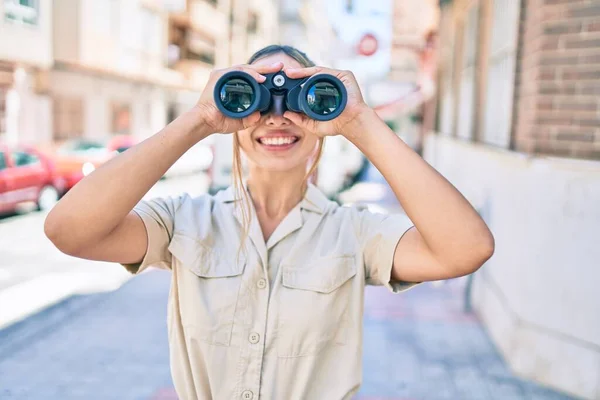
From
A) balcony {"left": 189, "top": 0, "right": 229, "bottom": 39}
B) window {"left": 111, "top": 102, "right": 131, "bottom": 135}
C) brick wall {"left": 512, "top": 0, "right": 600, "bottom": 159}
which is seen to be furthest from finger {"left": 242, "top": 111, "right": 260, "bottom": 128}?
balcony {"left": 189, "top": 0, "right": 229, "bottom": 39}

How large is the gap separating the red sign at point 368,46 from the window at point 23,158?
6.27 meters

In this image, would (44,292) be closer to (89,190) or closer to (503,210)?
(503,210)

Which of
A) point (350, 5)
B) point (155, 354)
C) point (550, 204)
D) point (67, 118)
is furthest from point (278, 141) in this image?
point (67, 118)

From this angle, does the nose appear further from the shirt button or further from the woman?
the shirt button

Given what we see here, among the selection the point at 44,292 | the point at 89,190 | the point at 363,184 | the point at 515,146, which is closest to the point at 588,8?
the point at 515,146

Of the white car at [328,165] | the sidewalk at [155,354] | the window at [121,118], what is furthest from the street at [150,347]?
the window at [121,118]

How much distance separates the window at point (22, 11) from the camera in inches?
675

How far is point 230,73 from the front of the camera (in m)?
1.54

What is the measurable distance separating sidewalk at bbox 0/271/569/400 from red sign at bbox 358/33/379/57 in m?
4.64

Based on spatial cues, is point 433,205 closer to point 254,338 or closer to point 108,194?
point 254,338

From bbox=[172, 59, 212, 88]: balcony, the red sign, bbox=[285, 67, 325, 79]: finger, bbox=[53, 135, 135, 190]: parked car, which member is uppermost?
bbox=[172, 59, 212, 88]: balcony

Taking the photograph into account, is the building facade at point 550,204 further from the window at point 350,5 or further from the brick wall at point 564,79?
the window at point 350,5

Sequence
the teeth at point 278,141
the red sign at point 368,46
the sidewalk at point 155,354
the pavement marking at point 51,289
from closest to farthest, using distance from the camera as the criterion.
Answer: the teeth at point 278,141 < the sidewalk at point 155,354 < the pavement marking at point 51,289 < the red sign at point 368,46

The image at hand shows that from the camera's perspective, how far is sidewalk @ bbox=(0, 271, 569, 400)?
416cm
